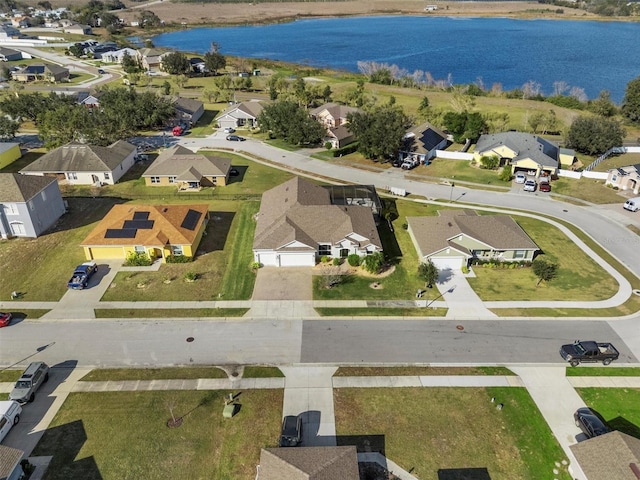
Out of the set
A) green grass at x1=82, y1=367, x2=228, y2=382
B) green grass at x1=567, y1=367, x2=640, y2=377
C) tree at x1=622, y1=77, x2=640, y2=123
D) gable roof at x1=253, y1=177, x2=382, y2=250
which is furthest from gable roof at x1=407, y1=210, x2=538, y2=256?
tree at x1=622, y1=77, x2=640, y2=123

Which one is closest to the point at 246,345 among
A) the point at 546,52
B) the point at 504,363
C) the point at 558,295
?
the point at 504,363

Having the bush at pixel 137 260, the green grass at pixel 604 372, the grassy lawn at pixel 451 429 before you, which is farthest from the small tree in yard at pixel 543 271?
the bush at pixel 137 260

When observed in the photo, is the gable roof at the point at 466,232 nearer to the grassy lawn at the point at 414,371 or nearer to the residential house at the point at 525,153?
the grassy lawn at the point at 414,371

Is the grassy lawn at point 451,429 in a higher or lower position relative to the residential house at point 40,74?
lower

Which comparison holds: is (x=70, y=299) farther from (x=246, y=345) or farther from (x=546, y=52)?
(x=546, y=52)

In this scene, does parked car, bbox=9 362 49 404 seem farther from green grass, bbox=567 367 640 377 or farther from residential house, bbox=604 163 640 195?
residential house, bbox=604 163 640 195

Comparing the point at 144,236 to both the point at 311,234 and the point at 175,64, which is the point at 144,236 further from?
the point at 175,64
